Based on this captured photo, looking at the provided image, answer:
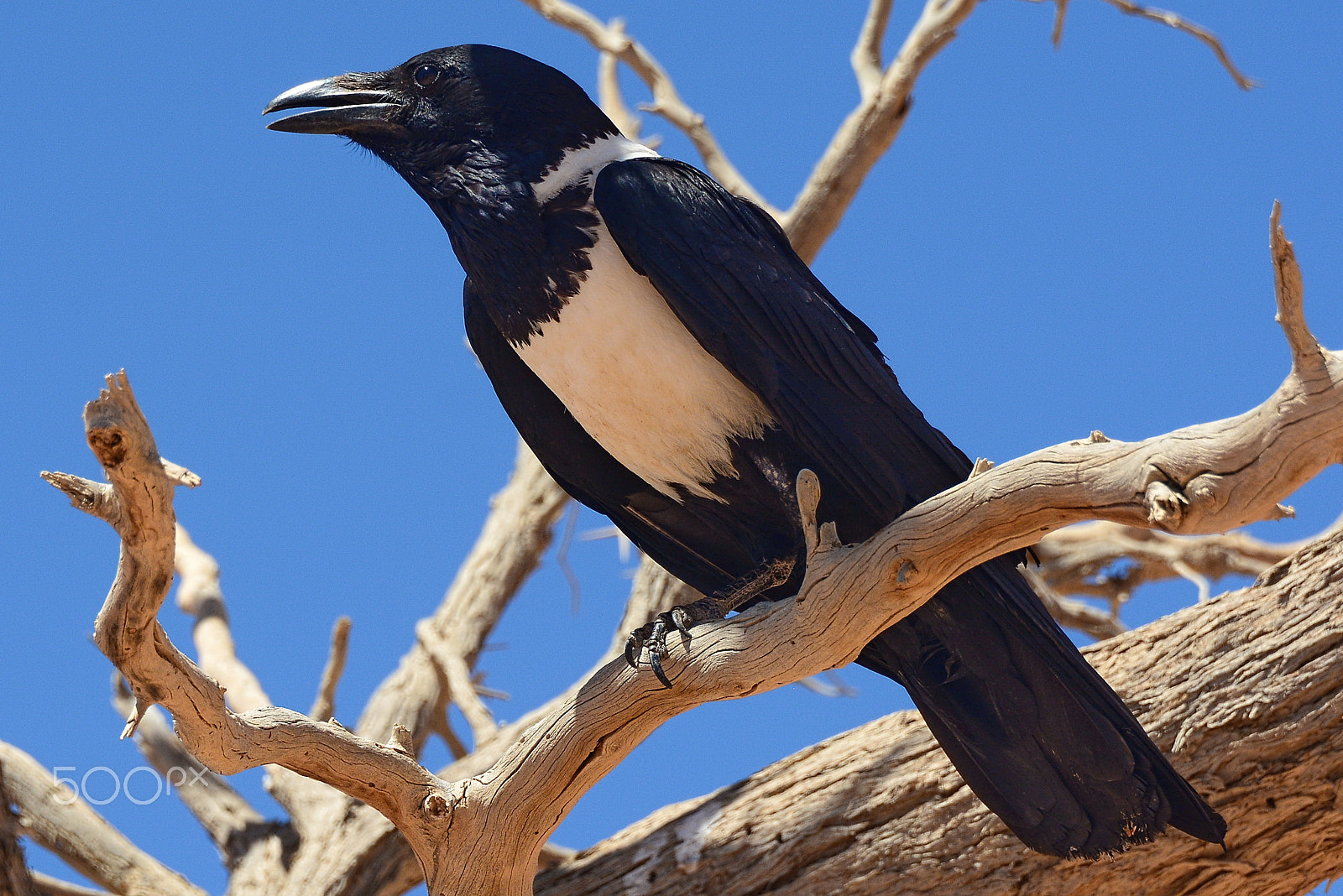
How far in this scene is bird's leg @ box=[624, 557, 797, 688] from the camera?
122 inches

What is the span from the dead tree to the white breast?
Answer: 21.5 inches

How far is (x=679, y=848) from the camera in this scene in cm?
416

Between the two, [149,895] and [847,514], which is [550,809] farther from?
[149,895]

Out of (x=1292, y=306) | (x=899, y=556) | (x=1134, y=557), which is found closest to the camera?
Result: (x=1292, y=306)

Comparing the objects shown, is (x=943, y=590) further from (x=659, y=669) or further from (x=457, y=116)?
(x=457, y=116)

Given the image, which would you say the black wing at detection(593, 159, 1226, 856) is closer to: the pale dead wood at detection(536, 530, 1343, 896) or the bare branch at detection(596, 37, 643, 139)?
the pale dead wood at detection(536, 530, 1343, 896)

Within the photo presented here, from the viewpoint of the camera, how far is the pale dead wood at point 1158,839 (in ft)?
11.5

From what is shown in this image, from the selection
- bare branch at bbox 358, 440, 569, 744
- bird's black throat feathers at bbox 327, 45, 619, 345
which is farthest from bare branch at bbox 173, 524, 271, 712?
bird's black throat feathers at bbox 327, 45, 619, 345

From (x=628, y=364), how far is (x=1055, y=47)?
167 inches

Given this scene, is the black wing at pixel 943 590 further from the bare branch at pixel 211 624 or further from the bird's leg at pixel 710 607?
the bare branch at pixel 211 624

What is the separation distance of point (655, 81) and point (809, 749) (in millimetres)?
3895

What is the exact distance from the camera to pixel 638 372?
3.22 metres

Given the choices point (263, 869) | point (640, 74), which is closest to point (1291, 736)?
point (263, 869)

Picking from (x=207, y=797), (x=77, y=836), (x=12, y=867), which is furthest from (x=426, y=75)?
(x=207, y=797)
